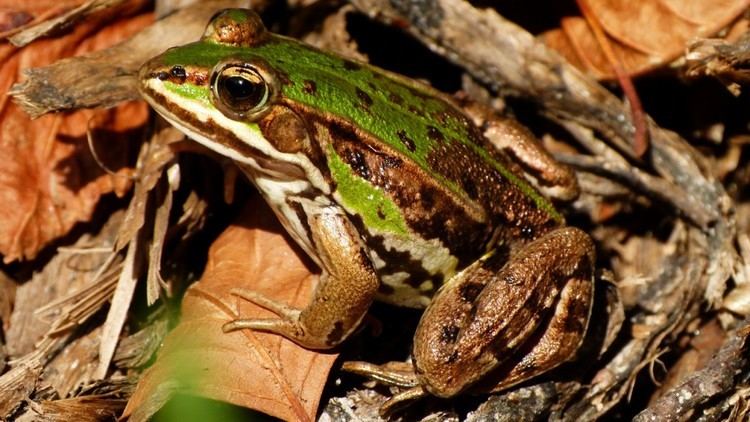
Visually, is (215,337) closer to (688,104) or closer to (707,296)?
(707,296)

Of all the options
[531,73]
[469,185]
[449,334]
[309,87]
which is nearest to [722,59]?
[531,73]

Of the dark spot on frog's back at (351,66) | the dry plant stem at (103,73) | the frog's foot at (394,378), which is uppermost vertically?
the dark spot on frog's back at (351,66)

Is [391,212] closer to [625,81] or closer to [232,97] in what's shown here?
[232,97]

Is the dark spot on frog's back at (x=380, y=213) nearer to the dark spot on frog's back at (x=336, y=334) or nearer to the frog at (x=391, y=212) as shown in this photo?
the frog at (x=391, y=212)

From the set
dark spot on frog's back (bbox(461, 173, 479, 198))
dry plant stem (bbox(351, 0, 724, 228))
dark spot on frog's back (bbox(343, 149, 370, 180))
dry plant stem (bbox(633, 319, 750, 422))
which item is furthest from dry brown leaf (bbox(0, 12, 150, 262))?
dry plant stem (bbox(633, 319, 750, 422))

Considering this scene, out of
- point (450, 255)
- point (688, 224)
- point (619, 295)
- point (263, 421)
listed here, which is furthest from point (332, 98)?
point (688, 224)

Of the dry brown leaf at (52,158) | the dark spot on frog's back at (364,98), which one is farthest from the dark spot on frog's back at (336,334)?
the dry brown leaf at (52,158)
